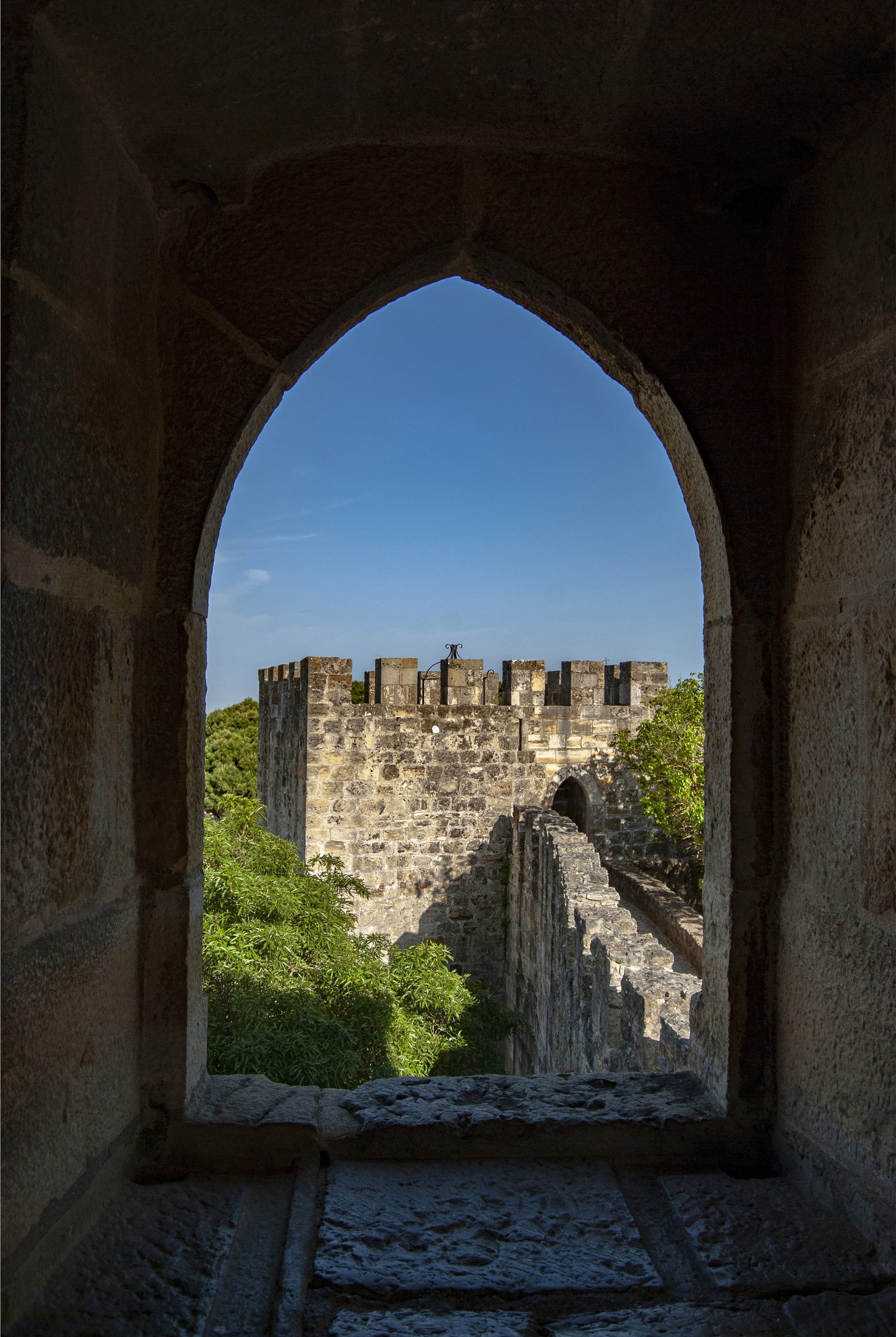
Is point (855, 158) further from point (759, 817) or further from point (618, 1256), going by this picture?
point (618, 1256)

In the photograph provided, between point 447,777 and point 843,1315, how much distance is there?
8.46 m

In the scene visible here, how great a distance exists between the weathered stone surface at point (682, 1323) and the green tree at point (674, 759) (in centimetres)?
764

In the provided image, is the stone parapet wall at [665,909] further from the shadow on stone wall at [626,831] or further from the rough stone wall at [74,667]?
the rough stone wall at [74,667]

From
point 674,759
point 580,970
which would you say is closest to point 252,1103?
point 580,970

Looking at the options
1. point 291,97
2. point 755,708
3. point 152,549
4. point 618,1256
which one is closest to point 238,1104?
point 618,1256

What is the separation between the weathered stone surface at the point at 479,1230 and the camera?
1.35m

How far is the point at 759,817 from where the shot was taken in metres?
1.71

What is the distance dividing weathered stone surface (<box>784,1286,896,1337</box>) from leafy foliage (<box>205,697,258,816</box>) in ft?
55.6

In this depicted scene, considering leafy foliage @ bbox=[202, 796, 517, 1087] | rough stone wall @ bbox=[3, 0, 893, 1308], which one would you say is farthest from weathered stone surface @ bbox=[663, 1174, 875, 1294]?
leafy foliage @ bbox=[202, 796, 517, 1087]

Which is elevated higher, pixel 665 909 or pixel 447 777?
pixel 447 777

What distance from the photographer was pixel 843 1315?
1248mm

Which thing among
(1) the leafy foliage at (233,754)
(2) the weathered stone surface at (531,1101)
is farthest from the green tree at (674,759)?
(1) the leafy foliage at (233,754)

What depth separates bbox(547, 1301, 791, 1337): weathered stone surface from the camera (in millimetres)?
1232

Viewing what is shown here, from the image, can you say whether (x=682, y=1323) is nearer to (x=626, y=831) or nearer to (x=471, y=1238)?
(x=471, y=1238)
